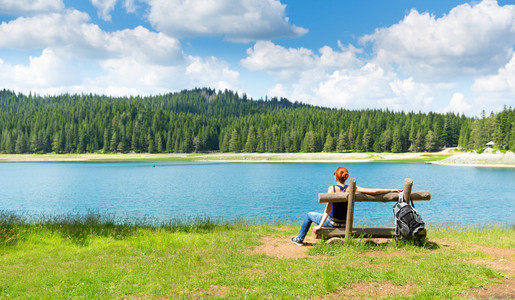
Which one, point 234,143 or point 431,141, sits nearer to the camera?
point 431,141

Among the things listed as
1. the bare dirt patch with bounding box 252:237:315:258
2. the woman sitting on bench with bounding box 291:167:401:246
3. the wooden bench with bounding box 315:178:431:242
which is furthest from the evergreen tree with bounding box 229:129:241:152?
the wooden bench with bounding box 315:178:431:242

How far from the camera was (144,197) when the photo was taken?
39125mm

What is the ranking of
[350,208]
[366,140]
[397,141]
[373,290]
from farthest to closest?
[366,140], [397,141], [350,208], [373,290]

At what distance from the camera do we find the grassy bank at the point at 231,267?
669cm

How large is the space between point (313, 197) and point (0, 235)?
30.2 m

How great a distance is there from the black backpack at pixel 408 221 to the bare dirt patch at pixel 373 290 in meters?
2.82

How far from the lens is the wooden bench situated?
9484mm

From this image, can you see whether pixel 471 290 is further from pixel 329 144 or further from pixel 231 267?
pixel 329 144

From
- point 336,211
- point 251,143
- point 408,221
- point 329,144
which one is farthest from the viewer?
point 251,143

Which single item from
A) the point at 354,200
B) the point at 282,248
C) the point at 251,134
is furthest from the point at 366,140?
the point at 354,200

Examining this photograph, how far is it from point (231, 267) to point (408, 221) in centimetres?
478

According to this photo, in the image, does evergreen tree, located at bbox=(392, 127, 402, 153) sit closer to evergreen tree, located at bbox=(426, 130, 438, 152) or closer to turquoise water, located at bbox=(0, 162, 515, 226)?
evergreen tree, located at bbox=(426, 130, 438, 152)

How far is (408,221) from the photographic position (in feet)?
31.0

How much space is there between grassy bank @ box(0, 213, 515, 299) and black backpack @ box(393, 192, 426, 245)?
0.43 metres
